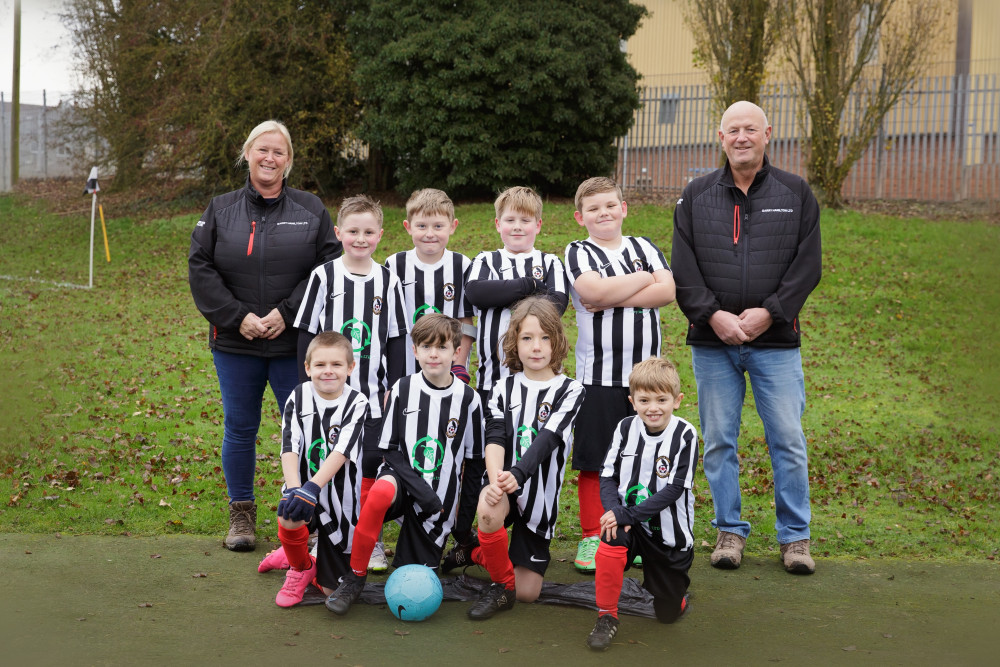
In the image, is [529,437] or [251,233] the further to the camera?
[251,233]

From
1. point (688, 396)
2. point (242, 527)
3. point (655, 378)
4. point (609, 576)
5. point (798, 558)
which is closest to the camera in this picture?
point (609, 576)

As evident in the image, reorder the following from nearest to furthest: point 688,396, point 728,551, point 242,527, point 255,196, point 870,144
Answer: point 728,551, point 255,196, point 242,527, point 688,396, point 870,144

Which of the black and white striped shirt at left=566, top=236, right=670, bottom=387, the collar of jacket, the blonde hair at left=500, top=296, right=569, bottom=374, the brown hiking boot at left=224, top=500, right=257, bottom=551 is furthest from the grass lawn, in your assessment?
the blonde hair at left=500, top=296, right=569, bottom=374

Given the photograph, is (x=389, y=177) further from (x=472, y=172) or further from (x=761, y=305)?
(x=761, y=305)

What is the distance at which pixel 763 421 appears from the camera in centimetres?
457

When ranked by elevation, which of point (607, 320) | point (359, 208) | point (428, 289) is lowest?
point (607, 320)

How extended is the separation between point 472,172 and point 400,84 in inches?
83.2

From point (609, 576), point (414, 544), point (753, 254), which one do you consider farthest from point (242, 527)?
point (753, 254)

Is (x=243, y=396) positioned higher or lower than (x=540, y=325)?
lower

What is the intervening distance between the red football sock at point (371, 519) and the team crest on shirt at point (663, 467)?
1110 mm

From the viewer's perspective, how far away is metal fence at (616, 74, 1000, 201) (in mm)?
15977

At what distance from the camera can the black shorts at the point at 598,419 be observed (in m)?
4.36

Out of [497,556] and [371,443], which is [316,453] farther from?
[497,556]

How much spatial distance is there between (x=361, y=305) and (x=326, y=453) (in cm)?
76
